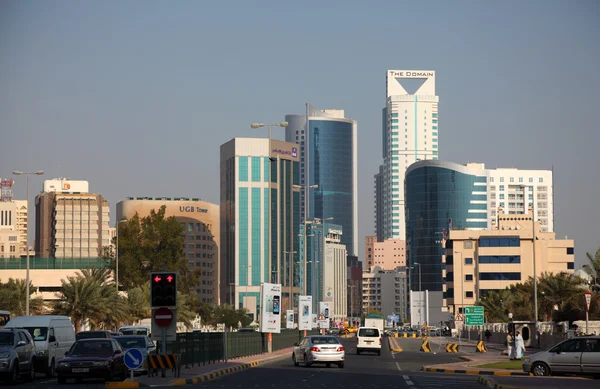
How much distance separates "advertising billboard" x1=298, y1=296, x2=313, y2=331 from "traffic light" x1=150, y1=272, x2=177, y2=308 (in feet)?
145

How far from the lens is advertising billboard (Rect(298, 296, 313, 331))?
7725cm

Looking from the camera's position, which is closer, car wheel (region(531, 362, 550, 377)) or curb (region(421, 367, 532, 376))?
car wheel (region(531, 362, 550, 377))

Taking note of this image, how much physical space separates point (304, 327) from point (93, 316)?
16.3m

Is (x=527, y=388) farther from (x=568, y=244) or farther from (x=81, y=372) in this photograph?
(x=568, y=244)

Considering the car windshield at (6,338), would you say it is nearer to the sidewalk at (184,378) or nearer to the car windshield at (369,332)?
the sidewalk at (184,378)

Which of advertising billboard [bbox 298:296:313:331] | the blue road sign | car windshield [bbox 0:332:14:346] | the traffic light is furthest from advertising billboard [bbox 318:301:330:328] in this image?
the blue road sign

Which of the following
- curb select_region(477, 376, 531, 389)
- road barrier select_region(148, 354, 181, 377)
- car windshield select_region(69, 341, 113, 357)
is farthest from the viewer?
road barrier select_region(148, 354, 181, 377)

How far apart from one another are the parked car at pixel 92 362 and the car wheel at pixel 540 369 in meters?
15.0

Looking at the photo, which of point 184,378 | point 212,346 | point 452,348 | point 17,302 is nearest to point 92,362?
point 184,378

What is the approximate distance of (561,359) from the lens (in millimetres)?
36719

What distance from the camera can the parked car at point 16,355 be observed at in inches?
1206

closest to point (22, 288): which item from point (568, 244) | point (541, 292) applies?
point (541, 292)

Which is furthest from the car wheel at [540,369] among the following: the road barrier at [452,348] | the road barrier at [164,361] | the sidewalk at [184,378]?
the road barrier at [452,348]

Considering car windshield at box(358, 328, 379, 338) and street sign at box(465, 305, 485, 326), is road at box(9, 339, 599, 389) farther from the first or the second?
street sign at box(465, 305, 485, 326)
